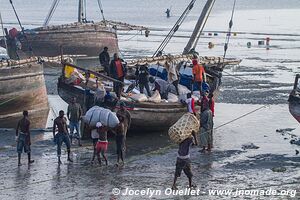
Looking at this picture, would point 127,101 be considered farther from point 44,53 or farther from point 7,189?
point 44,53

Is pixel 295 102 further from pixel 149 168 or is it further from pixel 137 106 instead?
pixel 149 168

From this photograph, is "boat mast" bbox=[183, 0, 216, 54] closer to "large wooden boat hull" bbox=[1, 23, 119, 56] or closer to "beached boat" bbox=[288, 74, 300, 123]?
"beached boat" bbox=[288, 74, 300, 123]

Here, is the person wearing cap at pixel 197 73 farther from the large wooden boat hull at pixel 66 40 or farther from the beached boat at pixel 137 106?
the large wooden boat hull at pixel 66 40

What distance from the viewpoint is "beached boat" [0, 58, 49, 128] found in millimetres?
26266

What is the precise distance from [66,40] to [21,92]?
2141 centimetres

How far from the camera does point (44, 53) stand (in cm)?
4784

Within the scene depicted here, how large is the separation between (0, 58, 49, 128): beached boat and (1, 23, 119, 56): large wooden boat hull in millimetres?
18653

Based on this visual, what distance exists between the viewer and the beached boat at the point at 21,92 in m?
26.3

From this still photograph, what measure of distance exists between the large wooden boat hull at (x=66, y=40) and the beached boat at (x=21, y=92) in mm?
18653

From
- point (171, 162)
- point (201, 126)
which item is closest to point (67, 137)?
point (171, 162)

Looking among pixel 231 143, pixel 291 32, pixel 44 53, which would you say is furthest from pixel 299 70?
pixel 291 32

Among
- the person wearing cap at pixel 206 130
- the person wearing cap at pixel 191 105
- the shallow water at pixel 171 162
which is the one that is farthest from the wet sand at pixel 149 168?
the person wearing cap at pixel 191 105

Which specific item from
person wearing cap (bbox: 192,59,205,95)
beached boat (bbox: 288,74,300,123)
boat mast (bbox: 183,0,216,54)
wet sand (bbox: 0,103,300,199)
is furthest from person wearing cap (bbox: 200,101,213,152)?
boat mast (bbox: 183,0,216,54)

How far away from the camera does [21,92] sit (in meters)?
27.0
